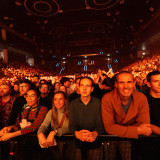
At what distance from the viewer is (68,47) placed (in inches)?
960

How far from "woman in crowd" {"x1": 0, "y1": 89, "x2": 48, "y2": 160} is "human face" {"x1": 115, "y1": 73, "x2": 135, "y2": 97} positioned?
1346mm

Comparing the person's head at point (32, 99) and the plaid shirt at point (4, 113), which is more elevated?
the person's head at point (32, 99)

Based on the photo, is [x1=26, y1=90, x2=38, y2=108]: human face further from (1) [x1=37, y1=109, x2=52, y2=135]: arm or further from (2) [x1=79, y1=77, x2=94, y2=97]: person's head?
(2) [x1=79, y1=77, x2=94, y2=97]: person's head

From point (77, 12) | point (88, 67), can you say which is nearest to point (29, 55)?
point (88, 67)

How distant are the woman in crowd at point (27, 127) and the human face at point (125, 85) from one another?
4.42 ft

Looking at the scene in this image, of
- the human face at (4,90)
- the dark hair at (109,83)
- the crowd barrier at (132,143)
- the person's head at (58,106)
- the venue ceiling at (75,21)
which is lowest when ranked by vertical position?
the crowd barrier at (132,143)

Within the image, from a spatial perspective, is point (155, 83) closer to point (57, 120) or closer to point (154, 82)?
point (154, 82)

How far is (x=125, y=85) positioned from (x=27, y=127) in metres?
1.59

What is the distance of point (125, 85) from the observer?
1558mm

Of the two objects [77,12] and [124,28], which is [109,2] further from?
[124,28]

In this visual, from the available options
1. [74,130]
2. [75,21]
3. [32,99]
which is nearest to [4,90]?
[32,99]

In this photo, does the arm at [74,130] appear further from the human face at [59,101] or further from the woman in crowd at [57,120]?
the human face at [59,101]

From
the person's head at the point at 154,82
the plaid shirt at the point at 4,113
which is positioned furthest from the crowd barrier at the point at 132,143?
the plaid shirt at the point at 4,113

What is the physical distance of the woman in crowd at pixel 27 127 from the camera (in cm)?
154
